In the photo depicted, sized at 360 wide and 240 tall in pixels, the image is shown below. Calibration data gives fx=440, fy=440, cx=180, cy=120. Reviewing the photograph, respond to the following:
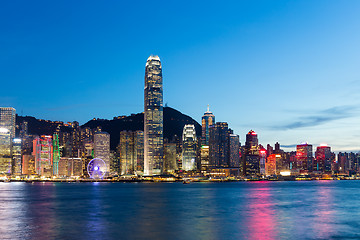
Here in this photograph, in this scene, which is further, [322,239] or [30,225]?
[30,225]

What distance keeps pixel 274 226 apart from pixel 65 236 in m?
31.7

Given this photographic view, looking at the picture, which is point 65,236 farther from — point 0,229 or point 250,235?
point 250,235

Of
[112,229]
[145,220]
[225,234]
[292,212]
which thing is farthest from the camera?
[292,212]

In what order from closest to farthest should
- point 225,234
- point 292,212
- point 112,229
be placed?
point 225,234
point 112,229
point 292,212

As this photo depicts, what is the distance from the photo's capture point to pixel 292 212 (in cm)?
9181

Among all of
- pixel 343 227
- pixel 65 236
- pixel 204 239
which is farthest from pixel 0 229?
pixel 343 227

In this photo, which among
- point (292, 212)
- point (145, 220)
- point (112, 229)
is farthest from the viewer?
point (292, 212)

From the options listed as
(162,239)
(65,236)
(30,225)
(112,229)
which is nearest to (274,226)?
(162,239)

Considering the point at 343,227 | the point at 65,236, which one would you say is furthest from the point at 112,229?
the point at 343,227

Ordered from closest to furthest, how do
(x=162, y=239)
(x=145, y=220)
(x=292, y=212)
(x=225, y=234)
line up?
(x=162, y=239) < (x=225, y=234) < (x=145, y=220) < (x=292, y=212)

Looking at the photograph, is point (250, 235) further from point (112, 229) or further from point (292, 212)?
point (292, 212)

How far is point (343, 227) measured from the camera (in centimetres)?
6919

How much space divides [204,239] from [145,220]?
890 inches

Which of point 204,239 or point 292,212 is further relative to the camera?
point 292,212
